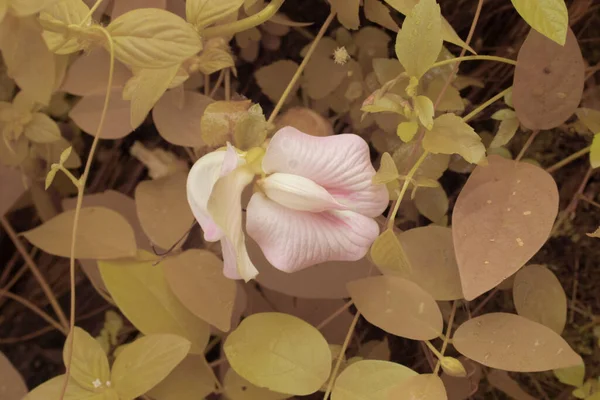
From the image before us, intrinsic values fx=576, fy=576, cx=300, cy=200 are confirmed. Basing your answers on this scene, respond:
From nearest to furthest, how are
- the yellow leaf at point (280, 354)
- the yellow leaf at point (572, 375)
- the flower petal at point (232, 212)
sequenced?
1. the flower petal at point (232, 212)
2. the yellow leaf at point (280, 354)
3. the yellow leaf at point (572, 375)

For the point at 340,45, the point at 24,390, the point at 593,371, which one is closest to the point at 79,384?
the point at 24,390

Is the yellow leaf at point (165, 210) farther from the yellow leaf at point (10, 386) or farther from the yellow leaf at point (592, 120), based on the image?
the yellow leaf at point (592, 120)

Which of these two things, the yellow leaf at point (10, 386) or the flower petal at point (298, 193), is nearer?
the flower petal at point (298, 193)

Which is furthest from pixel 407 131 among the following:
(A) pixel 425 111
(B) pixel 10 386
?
(B) pixel 10 386

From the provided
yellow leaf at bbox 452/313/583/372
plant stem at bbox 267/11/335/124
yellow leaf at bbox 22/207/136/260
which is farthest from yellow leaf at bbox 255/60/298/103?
yellow leaf at bbox 452/313/583/372

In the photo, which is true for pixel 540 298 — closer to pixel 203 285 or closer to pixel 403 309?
pixel 403 309

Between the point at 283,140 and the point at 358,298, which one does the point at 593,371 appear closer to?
the point at 358,298

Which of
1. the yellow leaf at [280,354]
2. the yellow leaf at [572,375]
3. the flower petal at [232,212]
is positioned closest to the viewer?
the flower petal at [232,212]

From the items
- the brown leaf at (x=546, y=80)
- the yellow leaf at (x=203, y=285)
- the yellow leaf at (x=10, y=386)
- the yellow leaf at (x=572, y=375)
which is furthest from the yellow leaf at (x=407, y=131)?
the yellow leaf at (x=10, y=386)

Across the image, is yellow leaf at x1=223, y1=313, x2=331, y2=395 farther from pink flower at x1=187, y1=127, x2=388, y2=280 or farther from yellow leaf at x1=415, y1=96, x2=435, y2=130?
yellow leaf at x1=415, y1=96, x2=435, y2=130
